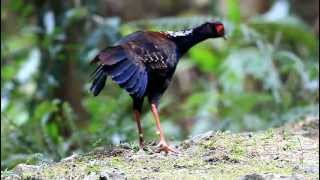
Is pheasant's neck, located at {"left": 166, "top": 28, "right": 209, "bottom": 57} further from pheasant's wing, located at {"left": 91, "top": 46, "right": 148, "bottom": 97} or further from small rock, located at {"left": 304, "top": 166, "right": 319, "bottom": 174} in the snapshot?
small rock, located at {"left": 304, "top": 166, "right": 319, "bottom": 174}

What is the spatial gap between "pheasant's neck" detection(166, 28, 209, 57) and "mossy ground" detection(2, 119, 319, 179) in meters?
0.60

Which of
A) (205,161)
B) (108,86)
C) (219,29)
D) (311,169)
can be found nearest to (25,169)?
(205,161)

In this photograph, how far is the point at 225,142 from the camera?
14.9ft

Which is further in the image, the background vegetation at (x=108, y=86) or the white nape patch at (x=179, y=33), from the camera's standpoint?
the background vegetation at (x=108, y=86)

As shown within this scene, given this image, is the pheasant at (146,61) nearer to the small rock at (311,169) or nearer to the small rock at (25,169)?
the small rock at (25,169)

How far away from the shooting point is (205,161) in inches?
159

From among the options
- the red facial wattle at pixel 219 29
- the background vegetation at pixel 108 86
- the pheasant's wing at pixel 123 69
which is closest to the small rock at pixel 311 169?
the pheasant's wing at pixel 123 69

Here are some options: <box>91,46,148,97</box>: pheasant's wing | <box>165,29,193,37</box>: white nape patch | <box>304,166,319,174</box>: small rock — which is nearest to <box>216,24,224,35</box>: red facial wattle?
<box>165,29,193,37</box>: white nape patch

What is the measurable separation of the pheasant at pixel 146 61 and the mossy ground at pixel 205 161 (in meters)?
0.23

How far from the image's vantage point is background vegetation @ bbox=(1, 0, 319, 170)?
23.1 feet

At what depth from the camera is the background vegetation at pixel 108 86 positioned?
7.04 metres

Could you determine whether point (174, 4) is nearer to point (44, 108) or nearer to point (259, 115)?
point (259, 115)

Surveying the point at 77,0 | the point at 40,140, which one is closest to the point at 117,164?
the point at 40,140

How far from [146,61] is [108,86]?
534 cm
